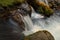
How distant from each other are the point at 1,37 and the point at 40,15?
250 inches

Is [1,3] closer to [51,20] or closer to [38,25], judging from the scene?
[38,25]

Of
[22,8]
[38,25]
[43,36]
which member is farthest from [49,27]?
[43,36]

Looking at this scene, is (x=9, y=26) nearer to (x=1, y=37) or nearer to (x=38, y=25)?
(x=1, y=37)

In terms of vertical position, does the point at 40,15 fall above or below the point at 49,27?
above

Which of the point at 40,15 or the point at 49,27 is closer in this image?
the point at 49,27

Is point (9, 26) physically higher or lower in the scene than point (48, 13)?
lower

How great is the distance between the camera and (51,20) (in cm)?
1423

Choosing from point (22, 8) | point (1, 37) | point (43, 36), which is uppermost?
point (22, 8)

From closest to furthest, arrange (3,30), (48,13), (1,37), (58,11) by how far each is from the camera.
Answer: (1,37)
(3,30)
(48,13)
(58,11)

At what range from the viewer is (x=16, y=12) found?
11422 mm

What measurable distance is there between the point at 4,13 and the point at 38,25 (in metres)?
2.36

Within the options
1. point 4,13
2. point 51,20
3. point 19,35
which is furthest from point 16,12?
point 51,20

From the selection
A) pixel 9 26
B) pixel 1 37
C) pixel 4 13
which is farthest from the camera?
pixel 4 13

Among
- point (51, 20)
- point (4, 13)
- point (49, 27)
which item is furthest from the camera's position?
point (51, 20)
